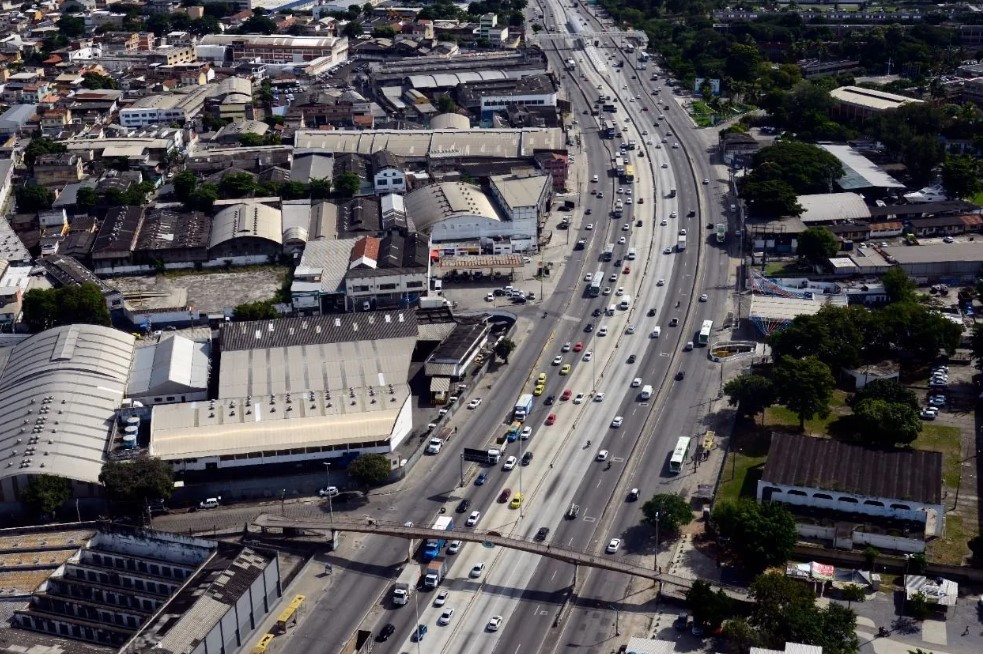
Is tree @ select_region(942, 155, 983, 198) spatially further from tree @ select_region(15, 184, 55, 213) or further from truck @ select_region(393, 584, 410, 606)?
tree @ select_region(15, 184, 55, 213)

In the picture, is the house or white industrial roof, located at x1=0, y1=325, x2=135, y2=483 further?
the house

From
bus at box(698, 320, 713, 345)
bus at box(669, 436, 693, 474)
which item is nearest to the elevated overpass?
bus at box(669, 436, 693, 474)

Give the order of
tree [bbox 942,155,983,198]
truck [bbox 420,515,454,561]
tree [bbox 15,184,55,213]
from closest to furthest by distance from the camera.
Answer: truck [bbox 420,515,454,561], tree [bbox 15,184,55,213], tree [bbox 942,155,983,198]

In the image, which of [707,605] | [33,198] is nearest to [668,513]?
[707,605]

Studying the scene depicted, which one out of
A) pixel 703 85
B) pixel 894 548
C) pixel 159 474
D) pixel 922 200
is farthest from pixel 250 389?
pixel 703 85

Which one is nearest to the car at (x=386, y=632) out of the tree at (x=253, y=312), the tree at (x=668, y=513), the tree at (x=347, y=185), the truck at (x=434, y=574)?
the truck at (x=434, y=574)

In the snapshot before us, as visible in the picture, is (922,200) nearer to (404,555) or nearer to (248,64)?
(404,555)

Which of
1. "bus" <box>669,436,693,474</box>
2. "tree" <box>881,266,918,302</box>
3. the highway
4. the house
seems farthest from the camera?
the house
